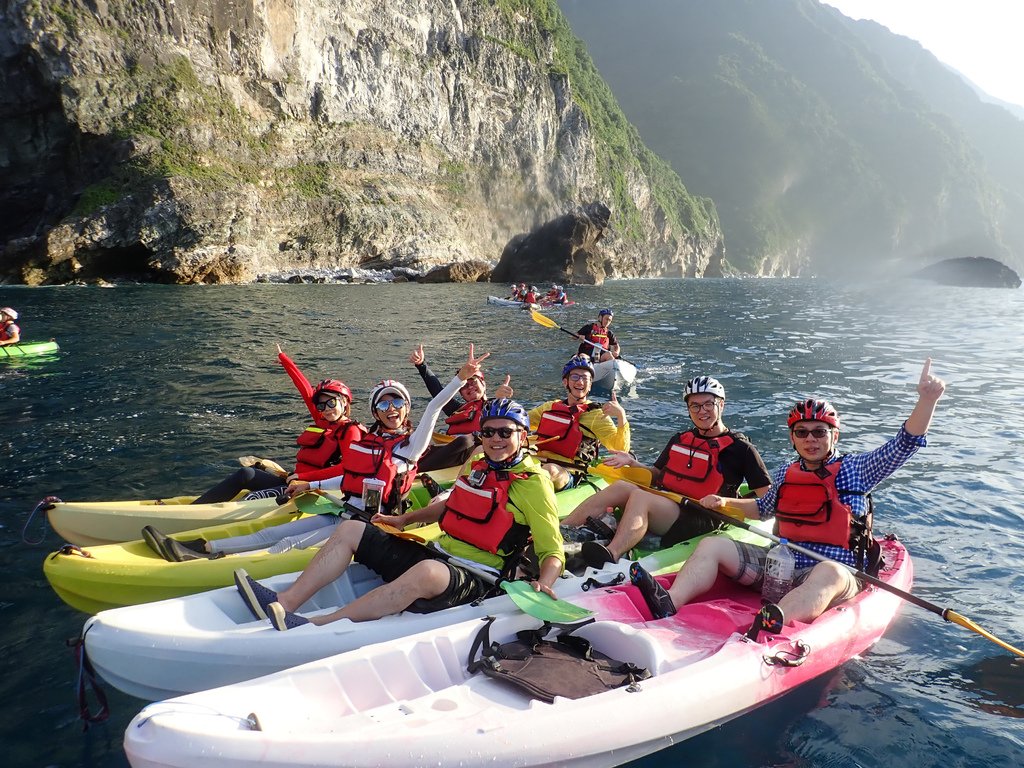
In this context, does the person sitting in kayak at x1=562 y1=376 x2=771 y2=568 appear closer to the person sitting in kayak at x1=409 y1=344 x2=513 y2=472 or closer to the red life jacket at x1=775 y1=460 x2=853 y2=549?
the red life jacket at x1=775 y1=460 x2=853 y2=549

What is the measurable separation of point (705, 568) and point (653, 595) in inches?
22.4

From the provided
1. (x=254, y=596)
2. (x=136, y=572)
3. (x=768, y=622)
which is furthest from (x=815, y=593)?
(x=136, y=572)

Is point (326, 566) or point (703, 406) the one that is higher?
point (703, 406)

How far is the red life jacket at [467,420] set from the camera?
29.3ft

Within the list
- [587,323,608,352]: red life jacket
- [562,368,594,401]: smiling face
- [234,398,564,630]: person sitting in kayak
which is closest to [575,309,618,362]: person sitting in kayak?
[587,323,608,352]: red life jacket

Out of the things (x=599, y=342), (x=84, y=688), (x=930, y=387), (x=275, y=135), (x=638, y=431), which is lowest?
(x=84, y=688)

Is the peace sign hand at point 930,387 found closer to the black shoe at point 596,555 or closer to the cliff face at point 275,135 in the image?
the black shoe at point 596,555

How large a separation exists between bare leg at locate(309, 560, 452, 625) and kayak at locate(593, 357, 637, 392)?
10075 mm

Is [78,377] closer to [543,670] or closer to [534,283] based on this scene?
[543,670]

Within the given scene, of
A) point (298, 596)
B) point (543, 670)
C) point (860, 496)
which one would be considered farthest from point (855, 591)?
point (298, 596)

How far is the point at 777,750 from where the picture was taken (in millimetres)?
4113

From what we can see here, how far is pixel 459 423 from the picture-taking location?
8992 mm

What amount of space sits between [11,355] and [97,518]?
36.3 ft

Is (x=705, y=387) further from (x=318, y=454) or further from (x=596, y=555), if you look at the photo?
(x=318, y=454)
